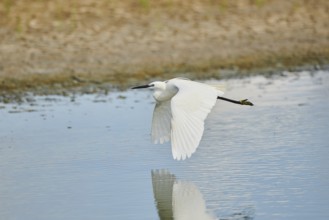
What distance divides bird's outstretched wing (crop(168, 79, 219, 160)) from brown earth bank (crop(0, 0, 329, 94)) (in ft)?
16.9

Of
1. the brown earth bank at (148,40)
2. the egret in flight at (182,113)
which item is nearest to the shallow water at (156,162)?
the egret in flight at (182,113)

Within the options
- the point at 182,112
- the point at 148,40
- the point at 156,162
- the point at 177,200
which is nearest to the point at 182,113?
the point at 182,112

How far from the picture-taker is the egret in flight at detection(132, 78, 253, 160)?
6871 millimetres

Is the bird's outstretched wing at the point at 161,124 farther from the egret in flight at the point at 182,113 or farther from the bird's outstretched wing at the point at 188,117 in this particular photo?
the bird's outstretched wing at the point at 188,117

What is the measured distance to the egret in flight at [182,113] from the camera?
6.87 m

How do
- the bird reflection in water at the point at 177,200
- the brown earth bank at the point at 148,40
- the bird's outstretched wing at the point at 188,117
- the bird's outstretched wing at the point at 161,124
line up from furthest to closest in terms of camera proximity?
the brown earth bank at the point at 148,40, the bird's outstretched wing at the point at 161,124, the bird's outstretched wing at the point at 188,117, the bird reflection in water at the point at 177,200

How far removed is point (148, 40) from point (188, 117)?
685 cm

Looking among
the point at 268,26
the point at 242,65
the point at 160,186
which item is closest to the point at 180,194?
the point at 160,186

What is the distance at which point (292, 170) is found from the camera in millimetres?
7484

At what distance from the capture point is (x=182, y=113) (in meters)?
7.07

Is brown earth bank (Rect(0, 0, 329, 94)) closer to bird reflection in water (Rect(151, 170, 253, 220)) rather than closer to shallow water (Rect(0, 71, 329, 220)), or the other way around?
shallow water (Rect(0, 71, 329, 220))

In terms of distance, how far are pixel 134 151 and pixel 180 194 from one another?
1556mm

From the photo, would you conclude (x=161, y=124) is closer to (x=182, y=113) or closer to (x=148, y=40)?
(x=182, y=113)

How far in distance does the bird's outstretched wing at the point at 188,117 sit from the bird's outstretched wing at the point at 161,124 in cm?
53
